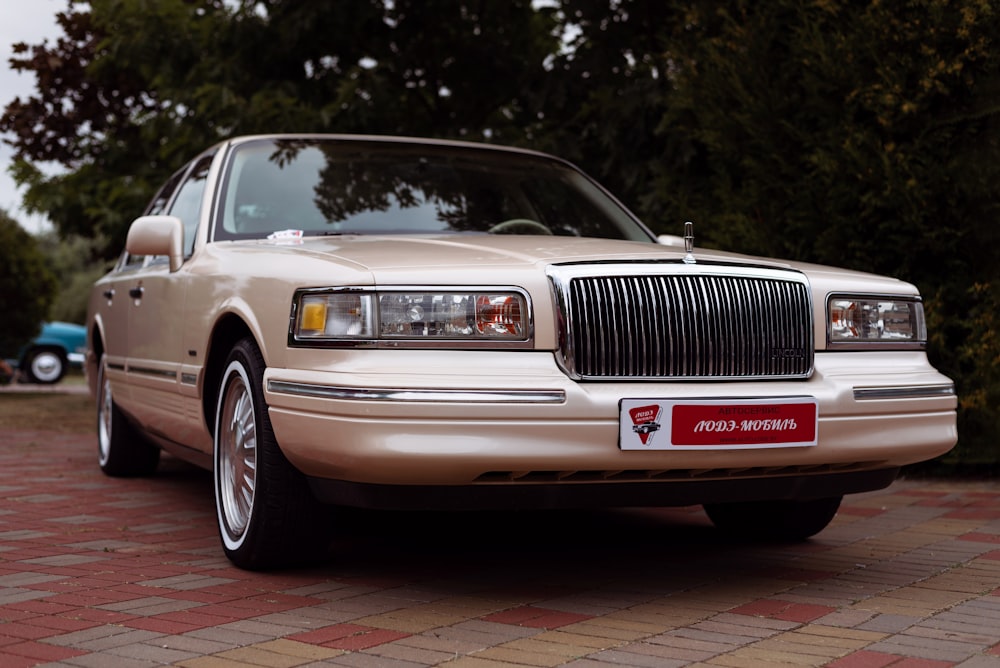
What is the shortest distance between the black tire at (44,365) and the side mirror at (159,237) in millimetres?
18606

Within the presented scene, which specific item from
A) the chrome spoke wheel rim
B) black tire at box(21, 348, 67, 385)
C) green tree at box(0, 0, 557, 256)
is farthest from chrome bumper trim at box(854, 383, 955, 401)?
black tire at box(21, 348, 67, 385)

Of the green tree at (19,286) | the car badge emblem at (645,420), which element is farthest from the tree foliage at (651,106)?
the green tree at (19,286)

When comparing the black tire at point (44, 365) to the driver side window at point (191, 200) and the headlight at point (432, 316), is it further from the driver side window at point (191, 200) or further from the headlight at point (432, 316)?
the headlight at point (432, 316)

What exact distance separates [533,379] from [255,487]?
1125mm

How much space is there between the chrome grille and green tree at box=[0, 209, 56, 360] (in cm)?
1537

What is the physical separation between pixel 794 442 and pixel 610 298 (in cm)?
72

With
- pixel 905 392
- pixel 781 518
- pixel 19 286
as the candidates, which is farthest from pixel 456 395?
pixel 19 286

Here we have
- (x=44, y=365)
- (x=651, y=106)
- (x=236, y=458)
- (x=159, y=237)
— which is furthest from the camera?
(x=44, y=365)

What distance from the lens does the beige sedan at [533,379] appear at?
3.52 meters

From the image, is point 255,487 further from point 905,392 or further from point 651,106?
point 651,106

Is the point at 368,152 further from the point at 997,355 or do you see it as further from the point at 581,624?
the point at 997,355

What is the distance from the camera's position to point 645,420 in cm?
359

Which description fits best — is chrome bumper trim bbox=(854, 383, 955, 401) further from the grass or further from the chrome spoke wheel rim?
the grass

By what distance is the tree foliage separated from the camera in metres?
6.60
